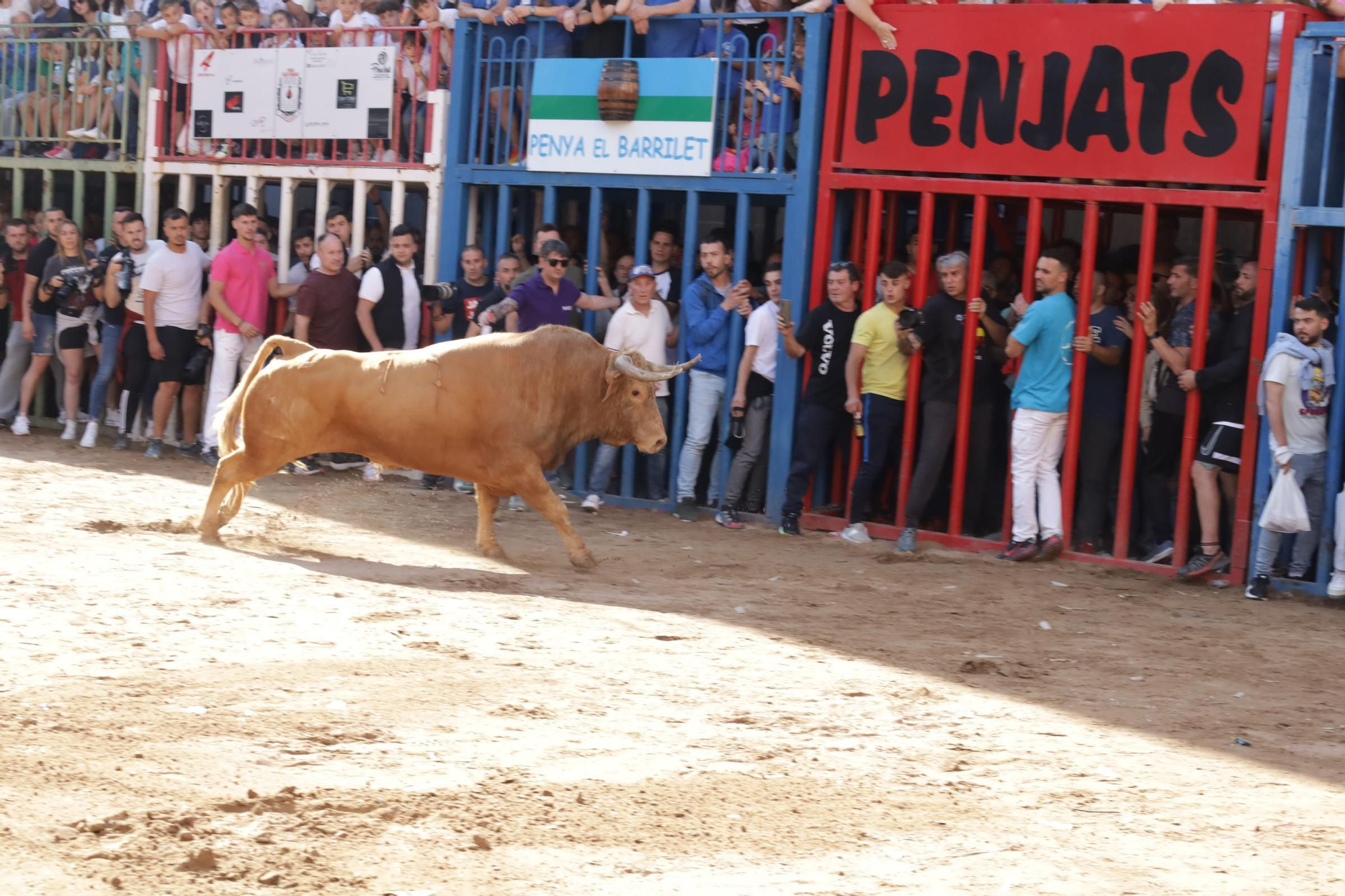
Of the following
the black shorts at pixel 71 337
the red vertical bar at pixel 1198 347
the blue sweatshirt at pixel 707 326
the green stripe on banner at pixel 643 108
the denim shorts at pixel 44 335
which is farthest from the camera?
the denim shorts at pixel 44 335

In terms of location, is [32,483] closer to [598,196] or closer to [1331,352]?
[598,196]

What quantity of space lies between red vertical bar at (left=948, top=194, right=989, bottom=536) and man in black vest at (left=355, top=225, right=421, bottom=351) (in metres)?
4.63

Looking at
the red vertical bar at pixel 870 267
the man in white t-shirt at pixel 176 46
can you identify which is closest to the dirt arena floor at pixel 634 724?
the red vertical bar at pixel 870 267

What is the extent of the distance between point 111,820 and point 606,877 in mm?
1502

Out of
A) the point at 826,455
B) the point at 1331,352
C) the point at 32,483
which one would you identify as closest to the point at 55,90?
the point at 32,483

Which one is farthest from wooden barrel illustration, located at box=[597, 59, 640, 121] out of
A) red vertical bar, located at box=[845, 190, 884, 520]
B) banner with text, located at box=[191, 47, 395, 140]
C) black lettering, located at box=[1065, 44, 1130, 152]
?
black lettering, located at box=[1065, 44, 1130, 152]

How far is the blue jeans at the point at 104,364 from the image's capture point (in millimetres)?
13898

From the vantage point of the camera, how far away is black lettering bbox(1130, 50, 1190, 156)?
10188 millimetres

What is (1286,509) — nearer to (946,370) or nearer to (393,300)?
(946,370)

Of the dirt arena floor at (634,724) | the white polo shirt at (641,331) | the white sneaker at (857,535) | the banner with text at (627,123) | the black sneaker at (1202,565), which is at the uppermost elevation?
the banner with text at (627,123)

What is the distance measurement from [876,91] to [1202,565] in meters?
4.05

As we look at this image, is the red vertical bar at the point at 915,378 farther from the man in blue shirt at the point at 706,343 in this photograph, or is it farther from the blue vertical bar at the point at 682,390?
the blue vertical bar at the point at 682,390

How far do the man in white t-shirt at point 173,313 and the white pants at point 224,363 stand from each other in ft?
0.85

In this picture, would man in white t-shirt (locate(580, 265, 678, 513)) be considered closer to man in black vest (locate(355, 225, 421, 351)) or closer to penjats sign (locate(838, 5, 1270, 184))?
penjats sign (locate(838, 5, 1270, 184))
